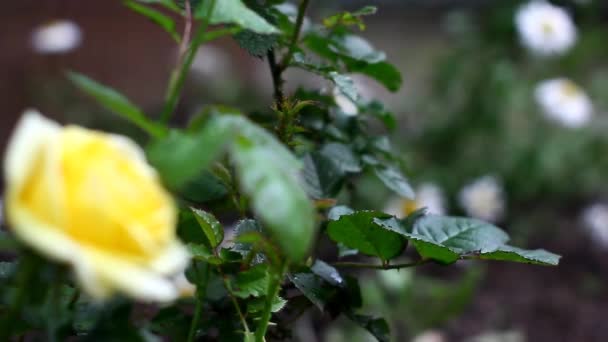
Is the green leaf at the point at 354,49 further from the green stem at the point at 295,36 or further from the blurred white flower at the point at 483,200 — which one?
the blurred white flower at the point at 483,200

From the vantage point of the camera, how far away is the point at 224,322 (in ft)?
1.83

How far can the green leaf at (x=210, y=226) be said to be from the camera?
482mm

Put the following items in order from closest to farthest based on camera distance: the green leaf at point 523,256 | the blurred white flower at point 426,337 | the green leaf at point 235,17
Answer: the green leaf at point 235,17, the green leaf at point 523,256, the blurred white flower at point 426,337

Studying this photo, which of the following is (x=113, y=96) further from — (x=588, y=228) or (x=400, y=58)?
(x=400, y=58)

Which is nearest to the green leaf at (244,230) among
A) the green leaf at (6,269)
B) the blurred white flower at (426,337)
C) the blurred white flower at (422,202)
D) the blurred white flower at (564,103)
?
the green leaf at (6,269)

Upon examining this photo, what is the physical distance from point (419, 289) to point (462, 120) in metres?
0.79

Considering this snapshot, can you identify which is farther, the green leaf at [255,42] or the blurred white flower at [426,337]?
the blurred white flower at [426,337]

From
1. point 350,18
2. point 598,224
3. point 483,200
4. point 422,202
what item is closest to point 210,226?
point 350,18

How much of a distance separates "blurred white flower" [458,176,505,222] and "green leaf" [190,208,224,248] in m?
1.87

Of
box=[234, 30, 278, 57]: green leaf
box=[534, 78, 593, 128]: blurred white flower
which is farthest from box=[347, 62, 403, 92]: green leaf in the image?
box=[534, 78, 593, 128]: blurred white flower

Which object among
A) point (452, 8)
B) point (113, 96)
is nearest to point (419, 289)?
point (113, 96)

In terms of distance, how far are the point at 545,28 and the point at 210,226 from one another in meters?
1.98

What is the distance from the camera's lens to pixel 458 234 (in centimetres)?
61

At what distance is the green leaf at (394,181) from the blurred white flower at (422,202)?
124 centimetres
